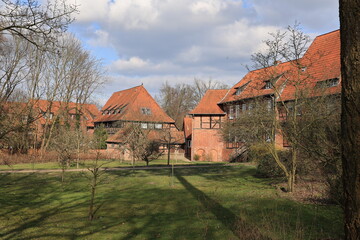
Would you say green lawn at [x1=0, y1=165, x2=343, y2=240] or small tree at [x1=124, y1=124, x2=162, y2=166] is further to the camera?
small tree at [x1=124, y1=124, x2=162, y2=166]

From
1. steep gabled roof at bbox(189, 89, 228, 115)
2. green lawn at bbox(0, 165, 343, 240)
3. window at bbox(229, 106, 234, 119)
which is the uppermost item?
steep gabled roof at bbox(189, 89, 228, 115)

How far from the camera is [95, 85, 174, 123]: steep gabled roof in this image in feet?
124

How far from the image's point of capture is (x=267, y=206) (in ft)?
32.3

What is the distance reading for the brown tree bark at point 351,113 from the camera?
9.81 feet

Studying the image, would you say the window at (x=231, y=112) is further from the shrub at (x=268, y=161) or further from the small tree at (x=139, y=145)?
the shrub at (x=268, y=161)

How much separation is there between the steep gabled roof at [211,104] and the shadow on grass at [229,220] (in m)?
24.3

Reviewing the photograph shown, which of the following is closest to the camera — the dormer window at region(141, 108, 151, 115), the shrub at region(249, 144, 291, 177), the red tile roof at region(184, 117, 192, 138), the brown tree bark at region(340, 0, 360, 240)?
the brown tree bark at region(340, 0, 360, 240)

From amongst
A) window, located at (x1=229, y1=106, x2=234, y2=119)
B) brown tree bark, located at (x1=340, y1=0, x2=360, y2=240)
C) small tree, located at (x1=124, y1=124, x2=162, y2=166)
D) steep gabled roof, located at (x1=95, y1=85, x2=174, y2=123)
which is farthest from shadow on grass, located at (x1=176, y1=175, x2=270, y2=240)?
steep gabled roof, located at (x1=95, y1=85, x2=174, y2=123)

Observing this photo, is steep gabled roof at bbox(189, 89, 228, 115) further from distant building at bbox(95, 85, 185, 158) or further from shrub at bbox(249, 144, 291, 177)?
shrub at bbox(249, 144, 291, 177)

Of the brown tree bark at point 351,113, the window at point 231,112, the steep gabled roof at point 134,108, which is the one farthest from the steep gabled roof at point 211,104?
the brown tree bark at point 351,113

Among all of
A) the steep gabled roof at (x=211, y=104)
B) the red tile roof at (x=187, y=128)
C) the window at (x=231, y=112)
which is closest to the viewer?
the window at (x=231, y=112)

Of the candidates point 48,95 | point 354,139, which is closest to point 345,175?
point 354,139

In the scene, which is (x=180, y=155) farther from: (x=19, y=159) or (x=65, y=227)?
(x=65, y=227)

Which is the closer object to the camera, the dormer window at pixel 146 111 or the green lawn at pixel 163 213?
the green lawn at pixel 163 213
